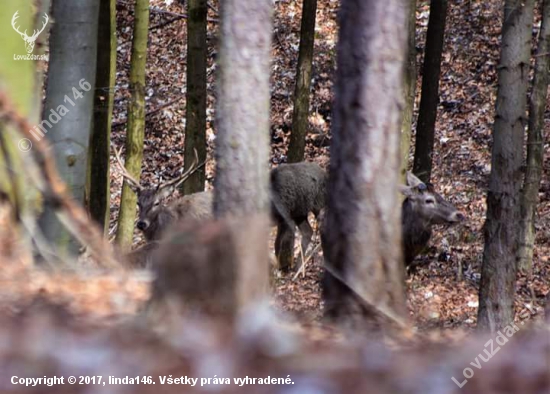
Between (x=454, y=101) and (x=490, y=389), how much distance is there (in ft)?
57.1

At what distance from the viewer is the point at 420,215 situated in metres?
14.1

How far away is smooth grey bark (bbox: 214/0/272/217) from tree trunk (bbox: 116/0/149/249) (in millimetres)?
6952

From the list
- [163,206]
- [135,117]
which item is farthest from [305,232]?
[135,117]

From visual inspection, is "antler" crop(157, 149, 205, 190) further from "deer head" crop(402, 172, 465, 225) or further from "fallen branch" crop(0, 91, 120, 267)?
"fallen branch" crop(0, 91, 120, 267)

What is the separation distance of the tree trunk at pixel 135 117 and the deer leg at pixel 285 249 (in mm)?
2835

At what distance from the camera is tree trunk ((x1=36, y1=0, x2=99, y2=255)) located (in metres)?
9.09

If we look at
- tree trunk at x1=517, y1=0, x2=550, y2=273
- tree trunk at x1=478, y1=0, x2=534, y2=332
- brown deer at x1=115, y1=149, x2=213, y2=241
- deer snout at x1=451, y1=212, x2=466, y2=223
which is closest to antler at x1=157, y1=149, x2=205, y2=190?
brown deer at x1=115, y1=149, x2=213, y2=241

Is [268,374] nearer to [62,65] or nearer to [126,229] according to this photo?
[62,65]

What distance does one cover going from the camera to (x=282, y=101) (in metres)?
22.1

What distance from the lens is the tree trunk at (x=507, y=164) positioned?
9977 mm

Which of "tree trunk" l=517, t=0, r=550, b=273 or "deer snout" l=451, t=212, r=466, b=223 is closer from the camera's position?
"deer snout" l=451, t=212, r=466, b=223

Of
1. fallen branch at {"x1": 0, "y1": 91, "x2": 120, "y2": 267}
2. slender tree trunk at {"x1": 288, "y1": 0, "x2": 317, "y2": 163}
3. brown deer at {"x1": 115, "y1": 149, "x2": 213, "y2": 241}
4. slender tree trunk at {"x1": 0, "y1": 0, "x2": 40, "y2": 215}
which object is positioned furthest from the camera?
slender tree trunk at {"x1": 288, "y1": 0, "x2": 317, "y2": 163}

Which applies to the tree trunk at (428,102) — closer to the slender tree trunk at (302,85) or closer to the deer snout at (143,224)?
the slender tree trunk at (302,85)

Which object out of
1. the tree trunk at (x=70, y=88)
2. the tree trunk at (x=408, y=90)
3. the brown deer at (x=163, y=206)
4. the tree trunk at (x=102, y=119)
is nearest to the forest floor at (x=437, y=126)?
the tree trunk at (x=102, y=119)
